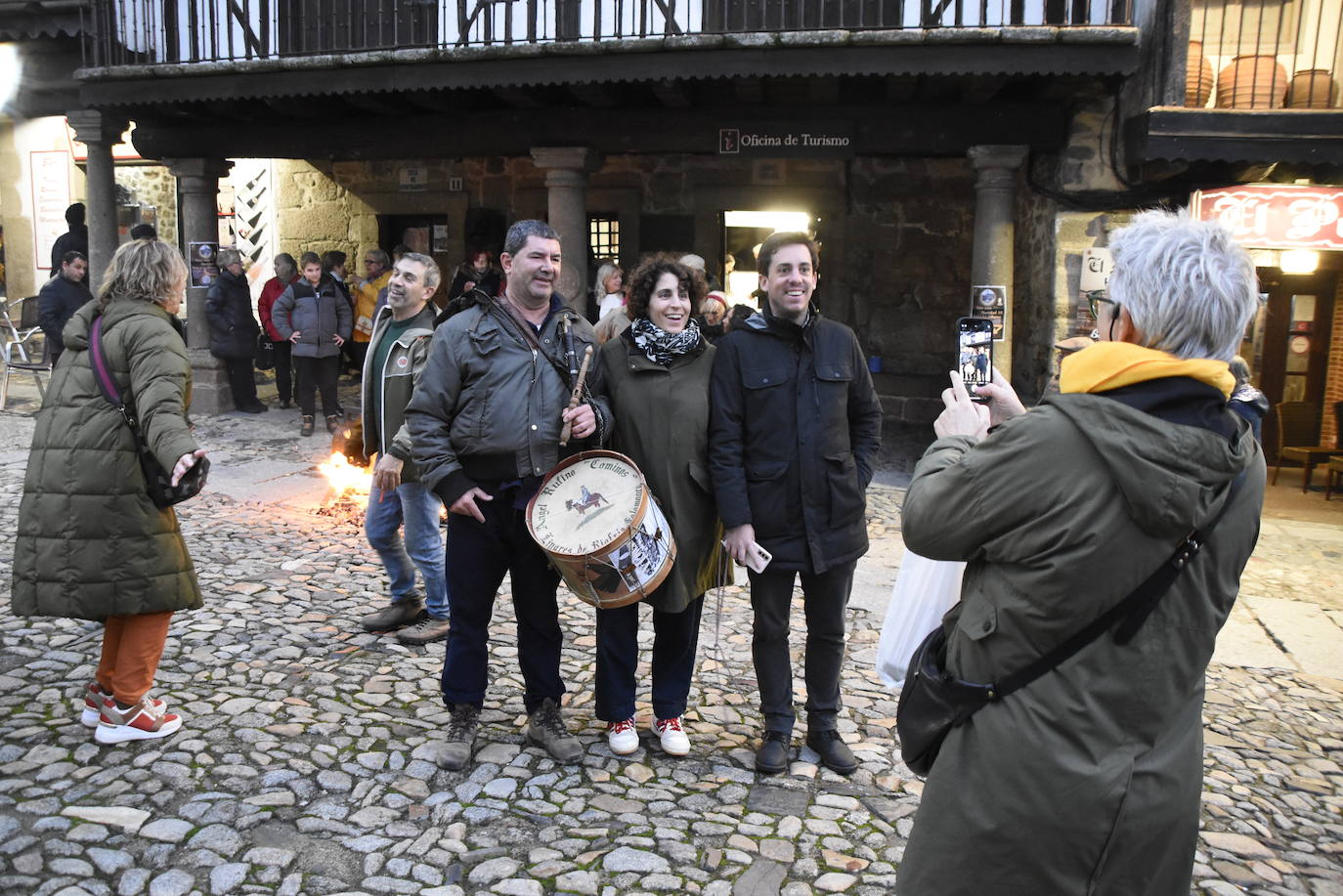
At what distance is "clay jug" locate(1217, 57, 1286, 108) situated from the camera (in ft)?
27.9

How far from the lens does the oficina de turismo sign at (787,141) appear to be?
9547mm

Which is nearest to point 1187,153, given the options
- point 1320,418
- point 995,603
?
point 1320,418

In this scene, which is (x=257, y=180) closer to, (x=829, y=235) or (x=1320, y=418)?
(x=829, y=235)

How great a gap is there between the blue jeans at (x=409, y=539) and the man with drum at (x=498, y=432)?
1.02 m

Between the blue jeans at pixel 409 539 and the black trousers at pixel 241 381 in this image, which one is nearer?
the blue jeans at pixel 409 539

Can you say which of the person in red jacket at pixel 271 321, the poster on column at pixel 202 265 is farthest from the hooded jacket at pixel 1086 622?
the poster on column at pixel 202 265

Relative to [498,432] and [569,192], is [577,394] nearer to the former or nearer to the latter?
Answer: [498,432]

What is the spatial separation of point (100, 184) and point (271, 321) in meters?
2.50

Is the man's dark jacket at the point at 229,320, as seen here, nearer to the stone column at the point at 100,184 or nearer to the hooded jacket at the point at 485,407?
the stone column at the point at 100,184

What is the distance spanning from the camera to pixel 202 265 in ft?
38.6

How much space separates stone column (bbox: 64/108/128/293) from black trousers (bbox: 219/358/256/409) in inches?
65.3

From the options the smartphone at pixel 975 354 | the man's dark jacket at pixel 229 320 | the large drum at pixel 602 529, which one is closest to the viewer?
the smartphone at pixel 975 354

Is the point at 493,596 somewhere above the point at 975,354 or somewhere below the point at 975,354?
below

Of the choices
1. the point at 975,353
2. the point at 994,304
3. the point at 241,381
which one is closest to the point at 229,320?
the point at 241,381
